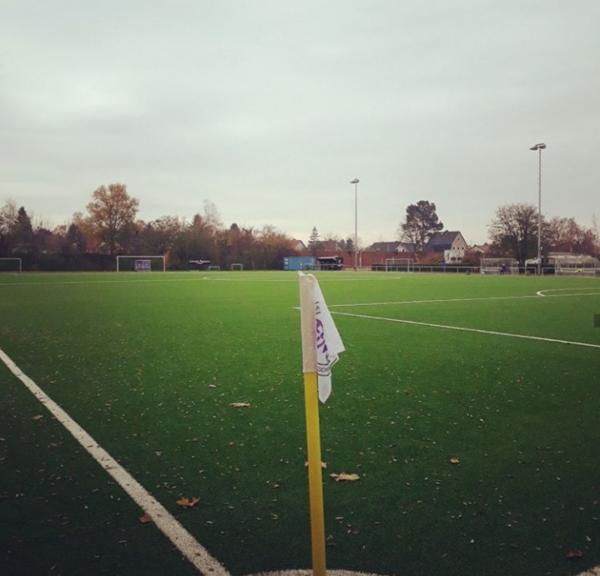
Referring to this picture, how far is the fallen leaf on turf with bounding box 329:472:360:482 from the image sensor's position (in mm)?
3828

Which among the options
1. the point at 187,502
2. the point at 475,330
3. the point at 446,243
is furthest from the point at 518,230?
the point at 187,502

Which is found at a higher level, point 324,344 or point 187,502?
point 324,344

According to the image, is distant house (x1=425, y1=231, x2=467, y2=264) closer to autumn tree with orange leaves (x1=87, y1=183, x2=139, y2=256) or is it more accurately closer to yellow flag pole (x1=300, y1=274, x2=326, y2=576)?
autumn tree with orange leaves (x1=87, y1=183, x2=139, y2=256)

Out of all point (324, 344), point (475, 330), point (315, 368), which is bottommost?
point (475, 330)

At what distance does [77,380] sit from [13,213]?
7695 centimetres

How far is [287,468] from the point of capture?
405 cm

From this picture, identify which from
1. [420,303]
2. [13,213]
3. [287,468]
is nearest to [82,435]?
[287,468]

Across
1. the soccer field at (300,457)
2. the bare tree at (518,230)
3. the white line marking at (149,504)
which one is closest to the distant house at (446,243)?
the bare tree at (518,230)

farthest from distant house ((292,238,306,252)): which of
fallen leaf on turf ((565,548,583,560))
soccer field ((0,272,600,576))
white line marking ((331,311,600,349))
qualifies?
fallen leaf on turf ((565,548,583,560))

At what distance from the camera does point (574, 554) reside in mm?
2846

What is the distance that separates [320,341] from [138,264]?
6947 centimetres

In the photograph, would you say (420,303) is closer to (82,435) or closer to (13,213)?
(82,435)

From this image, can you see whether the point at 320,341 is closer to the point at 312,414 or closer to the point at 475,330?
the point at 312,414

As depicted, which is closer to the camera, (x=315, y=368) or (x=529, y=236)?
(x=315, y=368)
